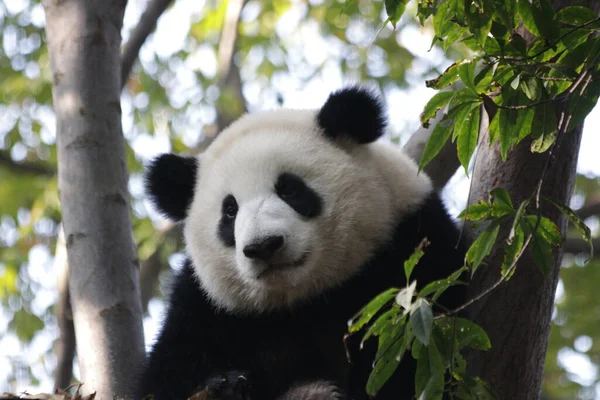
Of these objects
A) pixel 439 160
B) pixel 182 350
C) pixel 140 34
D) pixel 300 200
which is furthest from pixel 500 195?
pixel 140 34

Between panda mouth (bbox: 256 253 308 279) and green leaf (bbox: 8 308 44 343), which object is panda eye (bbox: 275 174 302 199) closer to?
panda mouth (bbox: 256 253 308 279)

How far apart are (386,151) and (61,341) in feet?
9.56

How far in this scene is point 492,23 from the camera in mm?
3012

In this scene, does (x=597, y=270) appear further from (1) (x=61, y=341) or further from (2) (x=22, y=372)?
(2) (x=22, y=372)

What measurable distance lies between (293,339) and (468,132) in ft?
6.81

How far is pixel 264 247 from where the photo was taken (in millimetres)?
4020

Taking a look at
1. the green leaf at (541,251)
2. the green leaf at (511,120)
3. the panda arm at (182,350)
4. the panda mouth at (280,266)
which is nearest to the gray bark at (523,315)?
the green leaf at (511,120)

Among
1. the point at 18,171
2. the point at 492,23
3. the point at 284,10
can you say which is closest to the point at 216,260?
the point at 492,23

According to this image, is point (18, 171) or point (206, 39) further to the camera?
point (206, 39)

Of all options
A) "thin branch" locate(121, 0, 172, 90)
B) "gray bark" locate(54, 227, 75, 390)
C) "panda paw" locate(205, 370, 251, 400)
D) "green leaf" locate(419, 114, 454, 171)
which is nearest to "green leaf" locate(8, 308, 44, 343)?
"gray bark" locate(54, 227, 75, 390)

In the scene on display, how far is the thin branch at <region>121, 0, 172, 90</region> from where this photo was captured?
Result: 6.01 meters

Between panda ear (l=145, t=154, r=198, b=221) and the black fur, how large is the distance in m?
0.71

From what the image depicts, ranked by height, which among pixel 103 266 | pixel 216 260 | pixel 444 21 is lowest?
pixel 103 266

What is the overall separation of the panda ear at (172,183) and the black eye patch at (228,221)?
0.49 meters
